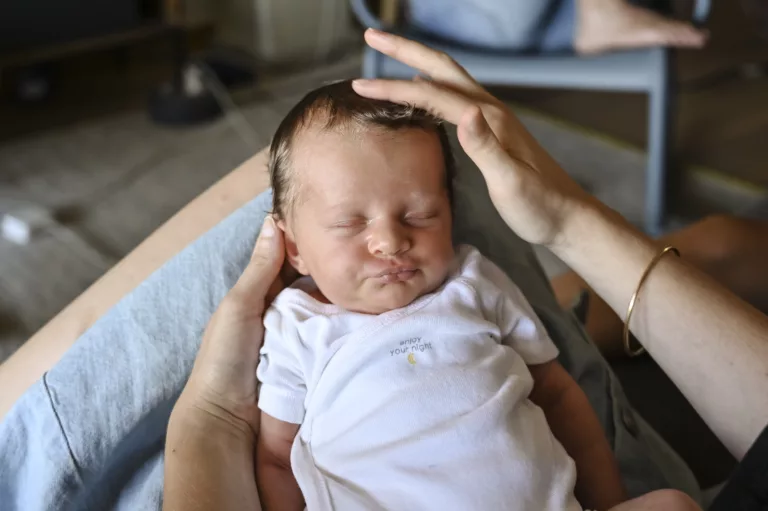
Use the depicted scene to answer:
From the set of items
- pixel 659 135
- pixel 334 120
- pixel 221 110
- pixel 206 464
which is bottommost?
pixel 221 110

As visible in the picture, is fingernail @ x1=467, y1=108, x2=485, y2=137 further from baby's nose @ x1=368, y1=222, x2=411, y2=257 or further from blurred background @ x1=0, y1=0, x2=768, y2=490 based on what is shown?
blurred background @ x1=0, y1=0, x2=768, y2=490

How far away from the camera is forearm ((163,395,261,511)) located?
65 centimetres

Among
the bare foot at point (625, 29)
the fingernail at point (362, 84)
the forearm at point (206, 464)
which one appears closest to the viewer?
the forearm at point (206, 464)

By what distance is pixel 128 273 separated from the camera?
0.81 m

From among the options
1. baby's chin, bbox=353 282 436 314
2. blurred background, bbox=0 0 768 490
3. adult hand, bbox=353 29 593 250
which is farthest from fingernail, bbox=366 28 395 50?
blurred background, bbox=0 0 768 490

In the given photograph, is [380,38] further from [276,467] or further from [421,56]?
[276,467]

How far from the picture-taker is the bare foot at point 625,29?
1.79 metres

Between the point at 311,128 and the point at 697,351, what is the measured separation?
18.1 inches

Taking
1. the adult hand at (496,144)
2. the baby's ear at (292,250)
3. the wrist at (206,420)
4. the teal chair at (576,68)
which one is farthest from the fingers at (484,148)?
the teal chair at (576,68)

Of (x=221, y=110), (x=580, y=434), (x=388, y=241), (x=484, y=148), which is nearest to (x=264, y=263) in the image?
(x=388, y=241)

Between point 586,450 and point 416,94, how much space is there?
16.4 inches

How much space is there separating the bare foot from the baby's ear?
1316 millimetres

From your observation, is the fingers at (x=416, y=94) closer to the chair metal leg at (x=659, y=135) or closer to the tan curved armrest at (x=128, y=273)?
the tan curved armrest at (x=128, y=273)

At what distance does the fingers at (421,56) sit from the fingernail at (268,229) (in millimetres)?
218
